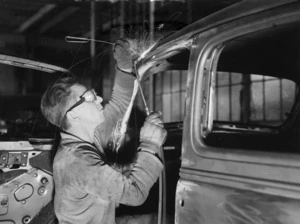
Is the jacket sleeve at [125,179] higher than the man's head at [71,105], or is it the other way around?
the man's head at [71,105]

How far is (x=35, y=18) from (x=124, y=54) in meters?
8.27

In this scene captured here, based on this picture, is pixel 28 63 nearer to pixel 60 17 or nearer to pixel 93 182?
pixel 93 182

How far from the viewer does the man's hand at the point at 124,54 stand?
253 centimetres

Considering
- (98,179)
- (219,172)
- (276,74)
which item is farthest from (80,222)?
(276,74)

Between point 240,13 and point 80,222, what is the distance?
1551 mm

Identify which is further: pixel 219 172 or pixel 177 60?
pixel 177 60

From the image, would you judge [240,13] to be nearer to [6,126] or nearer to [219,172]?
[219,172]

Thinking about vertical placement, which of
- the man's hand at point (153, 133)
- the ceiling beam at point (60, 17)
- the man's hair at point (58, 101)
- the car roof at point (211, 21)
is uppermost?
the ceiling beam at point (60, 17)

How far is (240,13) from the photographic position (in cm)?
149

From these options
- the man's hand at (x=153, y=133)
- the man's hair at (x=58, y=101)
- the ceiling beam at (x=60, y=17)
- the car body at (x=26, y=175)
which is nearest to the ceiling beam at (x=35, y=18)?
the ceiling beam at (x=60, y=17)

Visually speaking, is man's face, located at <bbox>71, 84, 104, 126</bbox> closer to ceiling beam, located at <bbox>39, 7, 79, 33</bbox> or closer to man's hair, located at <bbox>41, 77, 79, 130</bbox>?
man's hair, located at <bbox>41, 77, 79, 130</bbox>

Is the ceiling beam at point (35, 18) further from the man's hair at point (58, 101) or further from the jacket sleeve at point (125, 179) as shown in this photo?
the jacket sleeve at point (125, 179)

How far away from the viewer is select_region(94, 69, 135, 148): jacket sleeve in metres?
2.61

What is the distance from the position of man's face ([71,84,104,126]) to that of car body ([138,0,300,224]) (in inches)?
16.8
